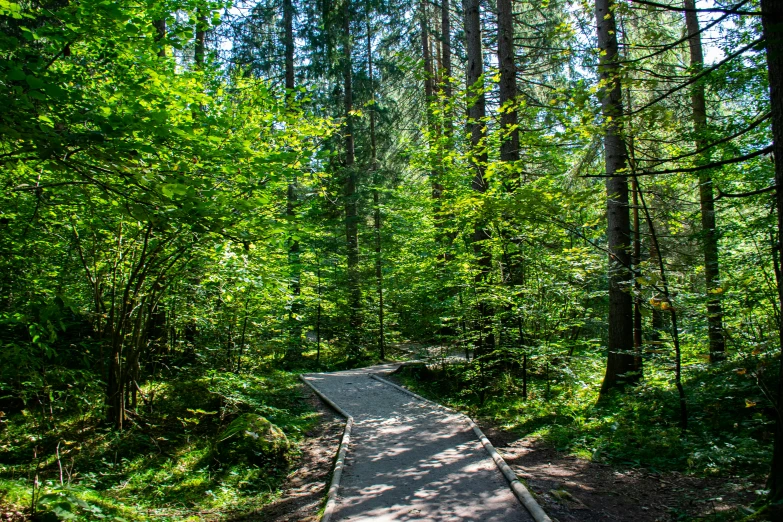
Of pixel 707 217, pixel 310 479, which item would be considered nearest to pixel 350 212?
pixel 707 217

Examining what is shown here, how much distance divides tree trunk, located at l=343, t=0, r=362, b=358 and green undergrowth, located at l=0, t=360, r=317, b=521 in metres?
8.02

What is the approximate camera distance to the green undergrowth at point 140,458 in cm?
456

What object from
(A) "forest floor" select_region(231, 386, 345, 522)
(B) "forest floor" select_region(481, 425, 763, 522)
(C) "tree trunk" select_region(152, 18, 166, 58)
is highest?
(C) "tree trunk" select_region(152, 18, 166, 58)

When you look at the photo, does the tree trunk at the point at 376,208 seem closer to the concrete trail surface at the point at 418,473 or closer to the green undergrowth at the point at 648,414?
the green undergrowth at the point at 648,414

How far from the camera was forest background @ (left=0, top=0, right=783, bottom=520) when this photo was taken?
379cm

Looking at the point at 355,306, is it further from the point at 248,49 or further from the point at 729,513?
the point at 729,513

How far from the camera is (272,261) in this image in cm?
807

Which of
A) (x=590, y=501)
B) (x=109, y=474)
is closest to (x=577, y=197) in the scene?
(x=590, y=501)

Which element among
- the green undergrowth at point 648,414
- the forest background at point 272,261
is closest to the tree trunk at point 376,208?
the forest background at point 272,261

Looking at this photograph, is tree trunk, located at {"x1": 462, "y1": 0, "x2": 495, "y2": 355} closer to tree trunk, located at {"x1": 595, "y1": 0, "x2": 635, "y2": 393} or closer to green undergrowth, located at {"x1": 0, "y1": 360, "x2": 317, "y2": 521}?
tree trunk, located at {"x1": 595, "y1": 0, "x2": 635, "y2": 393}

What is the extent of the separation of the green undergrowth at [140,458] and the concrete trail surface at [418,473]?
1.14m

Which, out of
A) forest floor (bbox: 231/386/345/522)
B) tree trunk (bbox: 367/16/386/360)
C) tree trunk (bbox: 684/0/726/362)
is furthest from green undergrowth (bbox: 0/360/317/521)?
tree trunk (bbox: 367/16/386/360)

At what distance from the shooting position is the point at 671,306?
17.6ft

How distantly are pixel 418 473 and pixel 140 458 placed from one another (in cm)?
402
